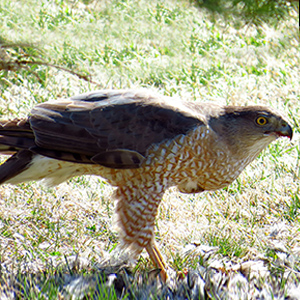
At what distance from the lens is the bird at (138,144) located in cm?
362

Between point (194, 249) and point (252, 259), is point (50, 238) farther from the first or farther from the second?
point (252, 259)

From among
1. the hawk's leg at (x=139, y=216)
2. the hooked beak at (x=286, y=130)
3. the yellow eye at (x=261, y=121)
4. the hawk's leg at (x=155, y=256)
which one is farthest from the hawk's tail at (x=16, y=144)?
the hooked beak at (x=286, y=130)

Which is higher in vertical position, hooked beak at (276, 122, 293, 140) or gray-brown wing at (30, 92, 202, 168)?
hooked beak at (276, 122, 293, 140)

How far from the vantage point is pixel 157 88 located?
6383mm

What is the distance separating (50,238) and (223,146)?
1.49 meters

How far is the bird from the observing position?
142 inches

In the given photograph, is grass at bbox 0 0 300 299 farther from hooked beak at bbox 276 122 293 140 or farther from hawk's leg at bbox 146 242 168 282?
hooked beak at bbox 276 122 293 140

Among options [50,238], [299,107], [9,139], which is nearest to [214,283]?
[50,238]

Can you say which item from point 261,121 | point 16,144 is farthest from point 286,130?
point 16,144

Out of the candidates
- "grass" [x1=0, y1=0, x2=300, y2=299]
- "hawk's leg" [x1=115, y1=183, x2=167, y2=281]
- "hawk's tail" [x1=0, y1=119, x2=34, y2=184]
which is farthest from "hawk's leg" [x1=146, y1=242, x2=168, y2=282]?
"hawk's tail" [x1=0, y1=119, x2=34, y2=184]

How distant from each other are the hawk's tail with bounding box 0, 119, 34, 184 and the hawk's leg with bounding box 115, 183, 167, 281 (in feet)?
2.44

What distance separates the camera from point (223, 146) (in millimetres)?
3756

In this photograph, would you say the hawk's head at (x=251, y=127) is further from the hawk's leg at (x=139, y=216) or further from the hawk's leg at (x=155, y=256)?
the hawk's leg at (x=155, y=256)

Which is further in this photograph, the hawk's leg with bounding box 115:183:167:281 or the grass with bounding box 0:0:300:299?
the grass with bounding box 0:0:300:299
